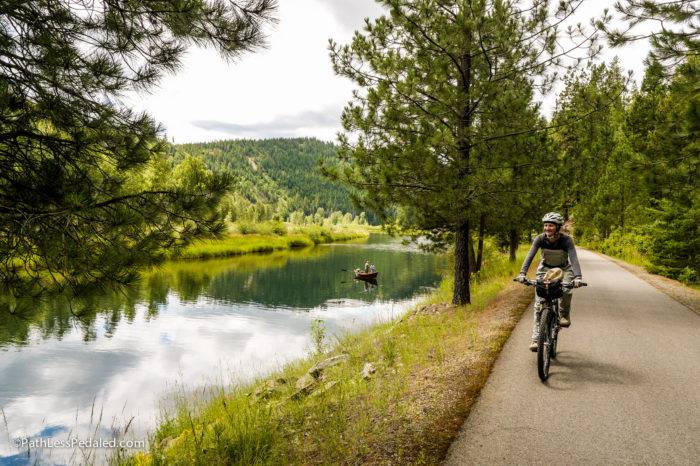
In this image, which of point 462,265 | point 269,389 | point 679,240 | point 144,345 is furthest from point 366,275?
point 269,389

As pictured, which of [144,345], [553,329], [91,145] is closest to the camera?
[91,145]

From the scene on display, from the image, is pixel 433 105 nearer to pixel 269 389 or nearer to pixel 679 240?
pixel 269 389

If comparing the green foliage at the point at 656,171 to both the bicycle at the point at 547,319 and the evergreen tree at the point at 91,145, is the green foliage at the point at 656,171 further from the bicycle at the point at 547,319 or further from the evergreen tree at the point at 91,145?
the evergreen tree at the point at 91,145

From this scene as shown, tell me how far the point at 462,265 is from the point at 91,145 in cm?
888

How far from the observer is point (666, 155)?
9703 mm

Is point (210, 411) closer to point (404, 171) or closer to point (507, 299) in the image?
point (404, 171)

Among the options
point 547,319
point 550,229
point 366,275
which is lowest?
point 366,275

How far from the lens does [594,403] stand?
4.79 meters

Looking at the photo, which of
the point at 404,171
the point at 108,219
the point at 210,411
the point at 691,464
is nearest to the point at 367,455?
the point at 691,464

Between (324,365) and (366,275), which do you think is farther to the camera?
(366,275)

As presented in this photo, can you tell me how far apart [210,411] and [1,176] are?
4.86 metres

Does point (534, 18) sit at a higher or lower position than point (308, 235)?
higher

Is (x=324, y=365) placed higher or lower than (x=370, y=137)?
lower

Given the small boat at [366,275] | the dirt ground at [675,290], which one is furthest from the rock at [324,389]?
the small boat at [366,275]
